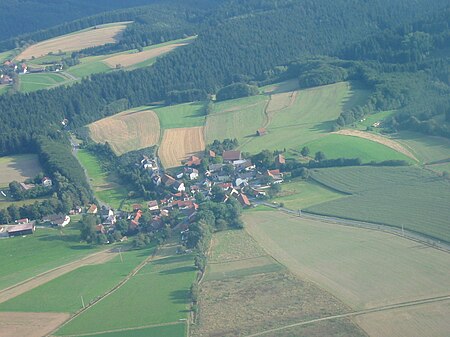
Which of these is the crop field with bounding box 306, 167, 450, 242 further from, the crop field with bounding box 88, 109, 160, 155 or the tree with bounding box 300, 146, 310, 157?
the crop field with bounding box 88, 109, 160, 155

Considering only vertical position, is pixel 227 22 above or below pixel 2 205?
above

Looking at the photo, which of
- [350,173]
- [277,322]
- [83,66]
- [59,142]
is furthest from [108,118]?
[277,322]

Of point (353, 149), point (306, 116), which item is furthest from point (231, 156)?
point (306, 116)

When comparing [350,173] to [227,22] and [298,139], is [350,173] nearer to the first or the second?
[298,139]

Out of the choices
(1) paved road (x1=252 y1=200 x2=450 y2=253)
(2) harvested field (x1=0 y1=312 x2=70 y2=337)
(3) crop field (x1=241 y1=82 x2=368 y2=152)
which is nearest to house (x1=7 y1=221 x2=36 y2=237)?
(2) harvested field (x1=0 y1=312 x2=70 y2=337)

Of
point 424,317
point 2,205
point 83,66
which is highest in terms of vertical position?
point 83,66

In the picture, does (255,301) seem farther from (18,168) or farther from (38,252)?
(18,168)
